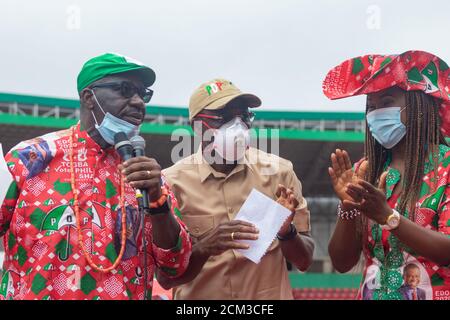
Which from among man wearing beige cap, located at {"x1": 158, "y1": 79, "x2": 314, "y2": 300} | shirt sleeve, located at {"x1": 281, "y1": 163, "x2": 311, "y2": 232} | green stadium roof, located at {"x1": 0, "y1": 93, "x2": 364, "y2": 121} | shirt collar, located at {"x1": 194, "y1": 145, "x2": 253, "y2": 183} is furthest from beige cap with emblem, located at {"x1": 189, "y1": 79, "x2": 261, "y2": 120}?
green stadium roof, located at {"x1": 0, "y1": 93, "x2": 364, "y2": 121}

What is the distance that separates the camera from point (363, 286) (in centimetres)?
377

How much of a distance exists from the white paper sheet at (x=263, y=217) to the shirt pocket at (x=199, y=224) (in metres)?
0.52

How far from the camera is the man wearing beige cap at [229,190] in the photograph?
14.5 feet

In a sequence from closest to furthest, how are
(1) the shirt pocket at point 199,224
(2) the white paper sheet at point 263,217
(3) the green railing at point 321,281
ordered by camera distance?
(2) the white paper sheet at point 263,217, (1) the shirt pocket at point 199,224, (3) the green railing at point 321,281

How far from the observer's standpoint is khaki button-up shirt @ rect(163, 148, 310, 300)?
14.6 ft

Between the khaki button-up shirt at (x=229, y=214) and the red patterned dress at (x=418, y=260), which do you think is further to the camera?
the khaki button-up shirt at (x=229, y=214)

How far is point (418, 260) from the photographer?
3.53 meters

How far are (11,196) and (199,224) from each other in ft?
4.32

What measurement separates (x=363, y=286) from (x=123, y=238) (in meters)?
1.21

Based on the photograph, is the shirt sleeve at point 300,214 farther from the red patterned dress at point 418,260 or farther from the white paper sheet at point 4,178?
the white paper sheet at point 4,178

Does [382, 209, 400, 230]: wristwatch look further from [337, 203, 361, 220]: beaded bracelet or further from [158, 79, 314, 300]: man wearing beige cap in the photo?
[158, 79, 314, 300]: man wearing beige cap

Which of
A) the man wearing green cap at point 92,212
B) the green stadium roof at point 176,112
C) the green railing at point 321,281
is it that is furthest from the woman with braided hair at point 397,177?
the green railing at point 321,281
